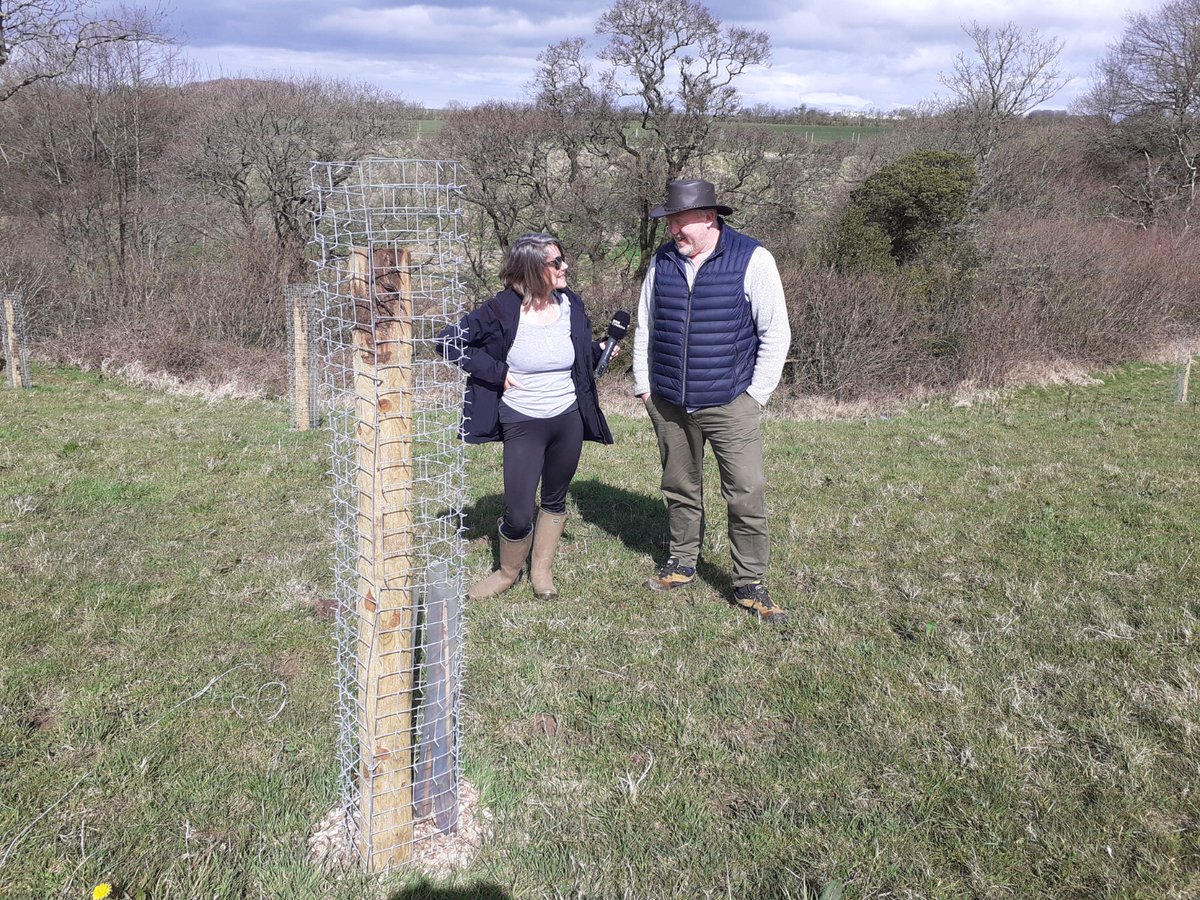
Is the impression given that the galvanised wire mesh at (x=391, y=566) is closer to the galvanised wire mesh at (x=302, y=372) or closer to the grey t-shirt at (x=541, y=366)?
the grey t-shirt at (x=541, y=366)

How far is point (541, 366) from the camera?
438 cm

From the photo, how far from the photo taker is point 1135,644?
13.3 feet

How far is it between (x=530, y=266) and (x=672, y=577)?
1998mm

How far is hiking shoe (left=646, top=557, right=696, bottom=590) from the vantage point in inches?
194

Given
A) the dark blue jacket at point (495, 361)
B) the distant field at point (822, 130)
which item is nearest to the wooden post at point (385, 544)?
the dark blue jacket at point (495, 361)

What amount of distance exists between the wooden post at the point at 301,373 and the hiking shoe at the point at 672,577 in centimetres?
591

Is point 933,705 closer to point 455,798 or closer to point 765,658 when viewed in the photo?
point 765,658

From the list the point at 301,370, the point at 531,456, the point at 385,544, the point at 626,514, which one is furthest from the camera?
the point at 301,370

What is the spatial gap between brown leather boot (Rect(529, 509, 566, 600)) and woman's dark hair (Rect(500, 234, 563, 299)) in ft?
Result: 4.21

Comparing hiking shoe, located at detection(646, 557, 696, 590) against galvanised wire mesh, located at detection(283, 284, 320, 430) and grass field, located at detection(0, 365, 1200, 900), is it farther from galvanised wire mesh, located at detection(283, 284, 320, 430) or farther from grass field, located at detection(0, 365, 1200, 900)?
galvanised wire mesh, located at detection(283, 284, 320, 430)

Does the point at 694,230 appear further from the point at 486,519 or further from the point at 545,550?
the point at 486,519

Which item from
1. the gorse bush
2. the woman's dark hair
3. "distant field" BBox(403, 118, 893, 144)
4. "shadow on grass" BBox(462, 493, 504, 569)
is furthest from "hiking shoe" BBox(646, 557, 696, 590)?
"distant field" BBox(403, 118, 893, 144)

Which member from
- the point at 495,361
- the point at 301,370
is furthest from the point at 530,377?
the point at 301,370

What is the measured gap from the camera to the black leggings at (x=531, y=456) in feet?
14.6
